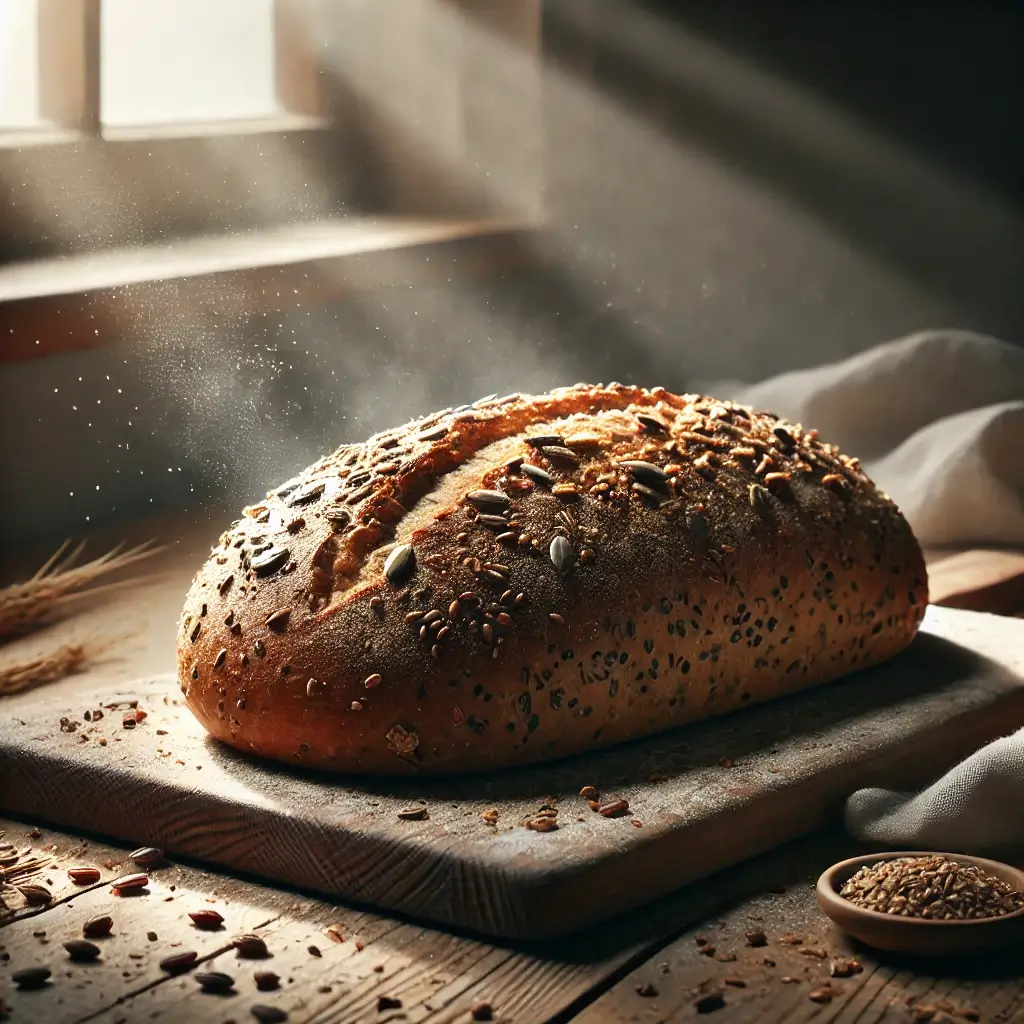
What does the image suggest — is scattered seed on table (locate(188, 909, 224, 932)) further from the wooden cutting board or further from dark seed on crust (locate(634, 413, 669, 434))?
dark seed on crust (locate(634, 413, 669, 434))

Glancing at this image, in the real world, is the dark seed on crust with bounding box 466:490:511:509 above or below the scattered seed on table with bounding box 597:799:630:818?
above

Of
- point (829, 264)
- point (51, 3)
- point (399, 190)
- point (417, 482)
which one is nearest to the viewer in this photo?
point (417, 482)

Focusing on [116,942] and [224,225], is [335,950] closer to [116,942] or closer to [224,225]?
[116,942]

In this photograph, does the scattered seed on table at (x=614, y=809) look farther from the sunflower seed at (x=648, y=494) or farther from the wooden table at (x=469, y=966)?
the sunflower seed at (x=648, y=494)

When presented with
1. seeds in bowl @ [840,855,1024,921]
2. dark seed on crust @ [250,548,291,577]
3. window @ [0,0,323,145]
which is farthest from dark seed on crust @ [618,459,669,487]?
window @ [0,0,323,145]

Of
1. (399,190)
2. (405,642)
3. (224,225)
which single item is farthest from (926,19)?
(405,642)

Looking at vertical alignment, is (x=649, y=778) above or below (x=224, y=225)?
below

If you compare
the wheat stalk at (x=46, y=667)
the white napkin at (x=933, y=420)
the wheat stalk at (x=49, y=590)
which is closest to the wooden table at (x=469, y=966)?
the wheat stalk at (x=46, y=667)
